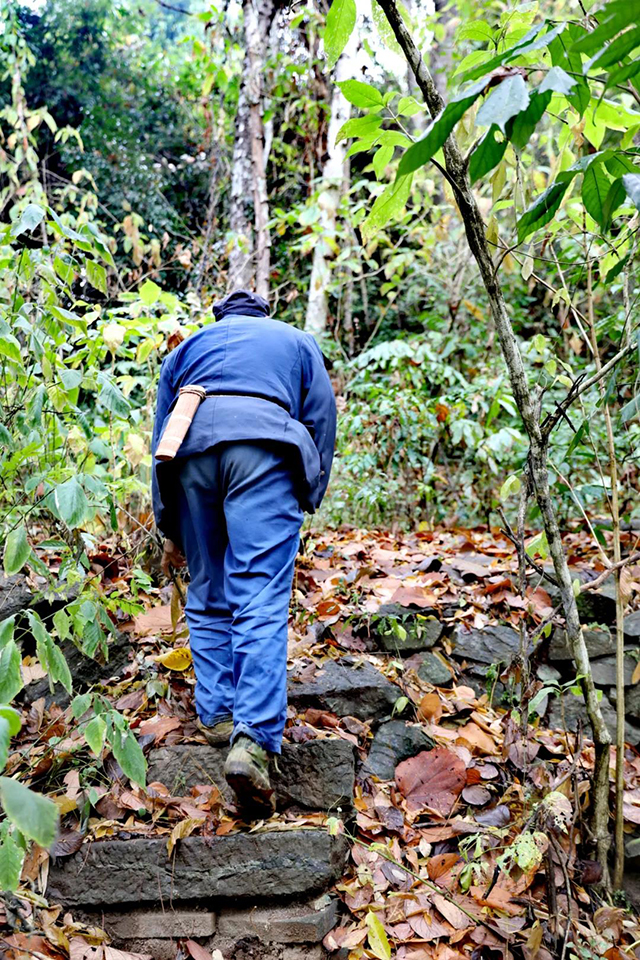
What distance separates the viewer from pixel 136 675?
3391 millimetres

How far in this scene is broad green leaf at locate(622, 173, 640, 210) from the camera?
1.26 m

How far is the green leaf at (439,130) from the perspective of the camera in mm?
1022

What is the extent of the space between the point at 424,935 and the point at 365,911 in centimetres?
20

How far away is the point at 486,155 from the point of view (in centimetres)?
129

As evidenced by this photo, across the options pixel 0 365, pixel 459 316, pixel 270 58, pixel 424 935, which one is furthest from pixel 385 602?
pixel 270 58

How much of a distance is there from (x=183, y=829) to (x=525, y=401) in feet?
5.74

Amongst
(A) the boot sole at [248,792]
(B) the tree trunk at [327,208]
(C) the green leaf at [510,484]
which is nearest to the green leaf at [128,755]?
(A) the boot sole at [248,792]

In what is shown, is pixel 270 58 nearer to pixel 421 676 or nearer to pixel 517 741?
pixel 421 676

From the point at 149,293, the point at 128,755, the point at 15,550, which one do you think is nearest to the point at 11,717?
the point at 128,755

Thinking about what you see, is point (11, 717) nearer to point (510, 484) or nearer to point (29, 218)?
point (29, 218)

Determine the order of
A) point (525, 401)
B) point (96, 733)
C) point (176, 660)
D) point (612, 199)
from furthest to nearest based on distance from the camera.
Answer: point (176, 660) → point (525, 401) → point (96, 733) → point (612, 199)

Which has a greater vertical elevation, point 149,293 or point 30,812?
point 149,293

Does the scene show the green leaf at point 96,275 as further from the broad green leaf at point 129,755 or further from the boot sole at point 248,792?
the boot sole at point 248,792

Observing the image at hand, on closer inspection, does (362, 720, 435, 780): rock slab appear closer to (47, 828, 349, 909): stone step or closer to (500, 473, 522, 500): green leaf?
(47, 828, 349, 909): stone step
